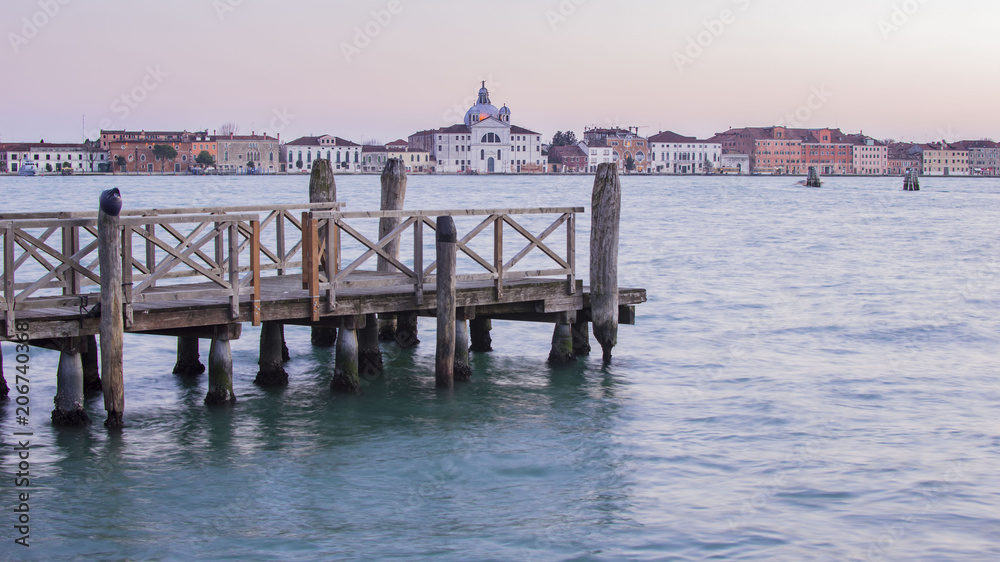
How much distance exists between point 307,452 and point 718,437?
4.14 meters

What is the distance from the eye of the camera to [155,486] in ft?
28.9

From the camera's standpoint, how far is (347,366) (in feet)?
38.8

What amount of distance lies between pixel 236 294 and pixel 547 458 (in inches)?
130

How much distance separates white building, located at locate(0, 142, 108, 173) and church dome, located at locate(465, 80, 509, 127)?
6477 centimetres

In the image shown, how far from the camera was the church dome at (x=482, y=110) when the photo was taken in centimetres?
19388

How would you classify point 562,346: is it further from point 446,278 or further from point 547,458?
point 547,458

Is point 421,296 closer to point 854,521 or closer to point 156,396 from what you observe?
point 156,396

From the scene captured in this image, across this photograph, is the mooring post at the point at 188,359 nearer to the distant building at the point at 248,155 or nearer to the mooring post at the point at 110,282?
the mooring post at the point at 110,282

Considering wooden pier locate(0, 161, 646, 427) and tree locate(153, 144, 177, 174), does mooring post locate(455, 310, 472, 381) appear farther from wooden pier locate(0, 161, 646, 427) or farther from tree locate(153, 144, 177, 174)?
tree locate(153, 144, 177, 174)

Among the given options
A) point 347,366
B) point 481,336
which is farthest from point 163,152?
point 347,366

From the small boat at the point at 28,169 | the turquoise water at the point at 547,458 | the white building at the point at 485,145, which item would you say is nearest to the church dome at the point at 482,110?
the white building at the point at 485,145

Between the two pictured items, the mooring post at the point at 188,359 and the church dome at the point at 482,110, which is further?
the church dome at the point at 482,110

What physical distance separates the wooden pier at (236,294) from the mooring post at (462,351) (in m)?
0.01

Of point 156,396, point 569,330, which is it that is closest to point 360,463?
point 156,396
